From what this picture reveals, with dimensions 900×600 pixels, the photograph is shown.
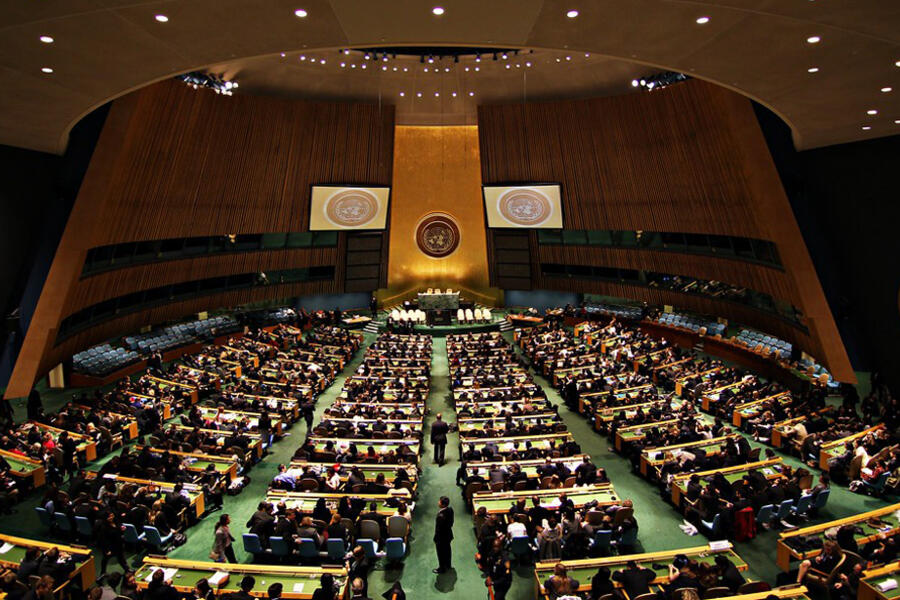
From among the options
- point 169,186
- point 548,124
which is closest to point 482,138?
point 548,124

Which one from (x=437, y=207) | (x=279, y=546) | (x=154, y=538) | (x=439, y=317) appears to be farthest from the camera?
(x=437, y=207)

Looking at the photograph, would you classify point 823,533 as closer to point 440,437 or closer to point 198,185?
point 440,437

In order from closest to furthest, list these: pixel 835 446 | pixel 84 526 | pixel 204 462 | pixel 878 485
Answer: pixel 84 526
pixel 878 485
pixel 204 462
pixel 835 446

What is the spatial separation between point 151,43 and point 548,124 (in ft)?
62.8

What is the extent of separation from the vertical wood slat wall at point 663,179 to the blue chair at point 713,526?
289 inches

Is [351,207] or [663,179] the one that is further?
[351,207]

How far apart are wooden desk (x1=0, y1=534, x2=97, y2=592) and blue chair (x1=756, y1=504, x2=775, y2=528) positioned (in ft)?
34.4

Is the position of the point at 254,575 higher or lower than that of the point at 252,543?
lower

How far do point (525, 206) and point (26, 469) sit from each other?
2031 centimetres

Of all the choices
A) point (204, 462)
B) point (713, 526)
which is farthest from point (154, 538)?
point (713, 526)

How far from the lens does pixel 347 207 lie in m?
25.1

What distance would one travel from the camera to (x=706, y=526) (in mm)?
9070

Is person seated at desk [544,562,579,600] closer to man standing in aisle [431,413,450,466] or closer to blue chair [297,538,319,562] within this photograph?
blue chair [297,538,319,562]

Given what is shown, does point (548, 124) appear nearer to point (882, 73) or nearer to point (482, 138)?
point (482, 138)
